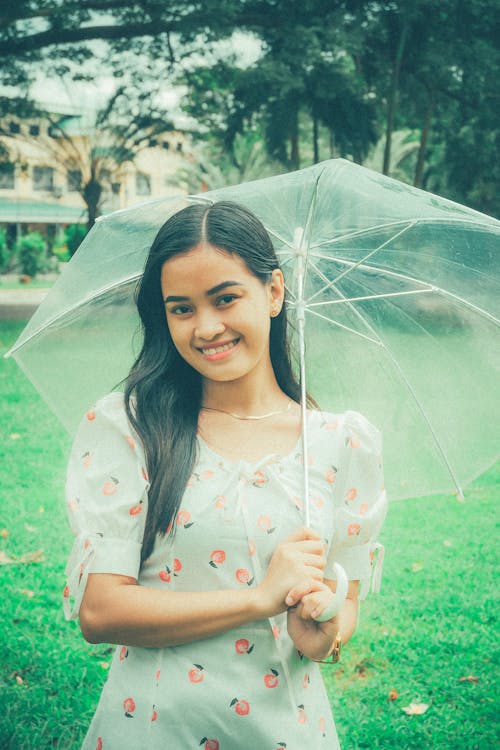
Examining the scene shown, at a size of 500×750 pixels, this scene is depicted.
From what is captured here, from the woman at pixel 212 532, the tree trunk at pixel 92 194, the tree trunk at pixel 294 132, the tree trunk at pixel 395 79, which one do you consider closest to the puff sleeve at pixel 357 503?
the woman at pixel 212 532

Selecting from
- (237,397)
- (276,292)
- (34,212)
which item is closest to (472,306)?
(276,292)

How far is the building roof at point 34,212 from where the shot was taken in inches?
1678

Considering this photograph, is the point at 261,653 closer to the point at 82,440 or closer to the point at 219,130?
the point at 82,440

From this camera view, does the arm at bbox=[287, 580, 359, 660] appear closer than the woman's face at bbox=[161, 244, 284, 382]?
Yes

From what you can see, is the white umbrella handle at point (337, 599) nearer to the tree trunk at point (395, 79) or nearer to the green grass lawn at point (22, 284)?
the tree trunk at point (395, 79)

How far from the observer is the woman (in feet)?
5.23

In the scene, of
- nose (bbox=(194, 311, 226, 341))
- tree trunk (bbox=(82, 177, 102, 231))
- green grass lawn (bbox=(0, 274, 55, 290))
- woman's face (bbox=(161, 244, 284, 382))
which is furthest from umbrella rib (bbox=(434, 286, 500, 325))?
green grass lawn (bbox=(0, 274, 55, 290))

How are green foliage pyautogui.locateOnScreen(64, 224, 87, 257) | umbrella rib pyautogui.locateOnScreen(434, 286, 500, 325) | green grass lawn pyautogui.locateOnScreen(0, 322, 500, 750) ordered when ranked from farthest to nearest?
green foliage pyautogui.locateOnScreen(64, 224, 87, 257)
green grass lawn pyautogui.locateOnScreen(0, 322, 500, 750)
umbrella rib pyautogui.locateOnScreen(434, 286, 500, 325)

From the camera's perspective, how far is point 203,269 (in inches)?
69.1

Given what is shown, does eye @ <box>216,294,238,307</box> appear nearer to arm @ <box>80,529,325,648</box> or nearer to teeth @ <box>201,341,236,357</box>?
teeth @ <box>201,341,236,357</box>

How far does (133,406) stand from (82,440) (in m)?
0.15

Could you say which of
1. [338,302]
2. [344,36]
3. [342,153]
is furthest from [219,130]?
[338,302]

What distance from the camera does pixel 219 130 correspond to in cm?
1609

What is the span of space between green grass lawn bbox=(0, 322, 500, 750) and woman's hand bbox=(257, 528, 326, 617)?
6.88 ft
